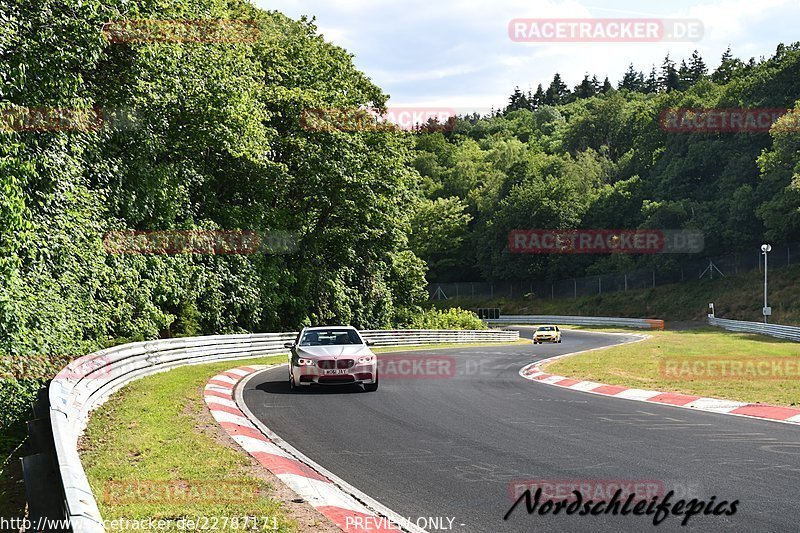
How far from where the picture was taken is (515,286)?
93.1 meters

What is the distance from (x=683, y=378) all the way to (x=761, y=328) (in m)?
36.5

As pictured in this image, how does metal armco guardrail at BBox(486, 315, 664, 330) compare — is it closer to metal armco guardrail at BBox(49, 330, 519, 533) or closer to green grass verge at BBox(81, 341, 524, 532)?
metal armco guardrail at BBox(49, 330, 519, 533)

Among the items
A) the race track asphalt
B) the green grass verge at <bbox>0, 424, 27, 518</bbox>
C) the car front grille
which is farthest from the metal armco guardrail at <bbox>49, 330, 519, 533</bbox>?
the car front grille

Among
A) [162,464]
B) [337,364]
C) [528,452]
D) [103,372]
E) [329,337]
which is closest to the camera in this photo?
[162,464]

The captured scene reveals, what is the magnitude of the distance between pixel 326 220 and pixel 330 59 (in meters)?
8.10

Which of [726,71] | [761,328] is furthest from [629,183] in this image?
[761,328]

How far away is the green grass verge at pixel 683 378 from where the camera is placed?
1551cm

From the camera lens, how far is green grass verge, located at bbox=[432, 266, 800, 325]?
63.0m

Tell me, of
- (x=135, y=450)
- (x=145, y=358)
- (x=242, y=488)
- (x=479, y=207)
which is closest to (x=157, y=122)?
(x=145, y=358)

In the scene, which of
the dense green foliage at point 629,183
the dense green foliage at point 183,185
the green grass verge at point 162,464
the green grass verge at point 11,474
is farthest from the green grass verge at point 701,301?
the green grass verge at point 11,474

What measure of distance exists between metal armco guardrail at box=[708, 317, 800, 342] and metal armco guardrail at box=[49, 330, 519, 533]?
2099 cm

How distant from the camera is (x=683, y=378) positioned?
19.2 meters

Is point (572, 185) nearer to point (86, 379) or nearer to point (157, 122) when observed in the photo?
point (157, 122)

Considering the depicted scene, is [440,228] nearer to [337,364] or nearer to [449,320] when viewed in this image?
[449,320]
